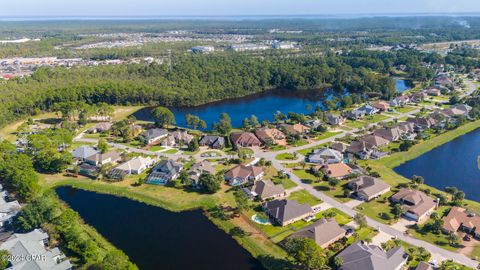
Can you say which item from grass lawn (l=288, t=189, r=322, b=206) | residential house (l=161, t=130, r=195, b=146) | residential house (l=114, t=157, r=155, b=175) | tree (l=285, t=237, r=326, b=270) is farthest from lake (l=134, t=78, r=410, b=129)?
tree (l=285, t=237, r=326, b=270)

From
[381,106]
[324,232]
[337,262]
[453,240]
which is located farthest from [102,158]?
[381,106]


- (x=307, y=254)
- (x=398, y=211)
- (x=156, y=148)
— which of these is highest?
(x=307, y=254)

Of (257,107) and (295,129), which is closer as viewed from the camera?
(295,129)

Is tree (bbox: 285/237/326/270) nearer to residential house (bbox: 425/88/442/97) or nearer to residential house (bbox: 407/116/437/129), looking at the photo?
residential house (bbox: 407/116/437/129)

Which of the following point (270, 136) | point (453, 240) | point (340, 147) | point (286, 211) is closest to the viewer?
point (453, 240)

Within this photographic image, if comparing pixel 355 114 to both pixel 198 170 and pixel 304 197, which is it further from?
pixel 198 170

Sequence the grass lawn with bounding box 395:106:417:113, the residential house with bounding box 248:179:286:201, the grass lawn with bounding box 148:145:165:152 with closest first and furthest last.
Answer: the residential house with bounding box 248:179:286:201 < the grass lawn with bounding box 148:145:165:152 < the grass lawn with bounding box 395:106:417:113

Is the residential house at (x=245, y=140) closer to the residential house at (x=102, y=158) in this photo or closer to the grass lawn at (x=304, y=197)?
the grass lawn at (x=304, y=197)

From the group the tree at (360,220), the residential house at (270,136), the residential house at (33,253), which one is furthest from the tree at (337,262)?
the residential house at (270,136)
